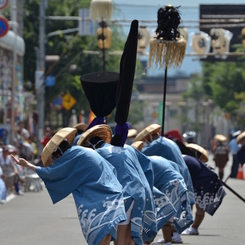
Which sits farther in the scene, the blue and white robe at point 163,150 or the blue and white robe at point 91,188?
the blue and white robe at point 163,150

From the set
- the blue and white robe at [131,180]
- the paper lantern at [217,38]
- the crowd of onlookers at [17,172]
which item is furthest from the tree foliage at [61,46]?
the blue and white robe at [131,180]

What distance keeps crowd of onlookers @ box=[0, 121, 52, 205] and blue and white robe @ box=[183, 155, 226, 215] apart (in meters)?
5.82

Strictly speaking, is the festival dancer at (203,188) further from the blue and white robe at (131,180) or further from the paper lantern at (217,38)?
the paper lantern at (217,38)

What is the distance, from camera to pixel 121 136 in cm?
927

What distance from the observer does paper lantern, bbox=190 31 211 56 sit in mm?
36906

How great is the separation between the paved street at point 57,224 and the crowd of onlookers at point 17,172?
66 cm

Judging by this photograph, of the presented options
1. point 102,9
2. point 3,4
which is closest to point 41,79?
point 3,4

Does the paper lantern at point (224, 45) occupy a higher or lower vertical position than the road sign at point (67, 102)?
higher

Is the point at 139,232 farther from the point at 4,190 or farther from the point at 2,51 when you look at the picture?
the point at 2,51

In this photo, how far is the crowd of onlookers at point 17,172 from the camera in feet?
69.6

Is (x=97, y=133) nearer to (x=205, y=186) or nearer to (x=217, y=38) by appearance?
(x=205, y=186)

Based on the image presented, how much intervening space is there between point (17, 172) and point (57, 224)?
7.11 meters

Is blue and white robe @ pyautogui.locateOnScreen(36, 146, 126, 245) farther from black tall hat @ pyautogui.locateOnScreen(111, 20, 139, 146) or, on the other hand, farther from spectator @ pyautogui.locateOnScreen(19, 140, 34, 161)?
spectator @ pyautogui.locateOnScreen(19, 140, 34, 161)

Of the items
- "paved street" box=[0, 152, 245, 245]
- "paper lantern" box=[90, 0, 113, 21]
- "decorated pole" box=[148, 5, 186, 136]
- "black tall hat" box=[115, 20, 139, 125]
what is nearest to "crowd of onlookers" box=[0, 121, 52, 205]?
"paved street" box=[0, 152, 245, 245]
